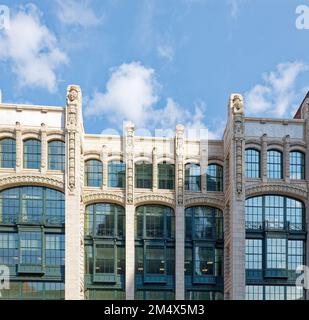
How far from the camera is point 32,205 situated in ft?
180

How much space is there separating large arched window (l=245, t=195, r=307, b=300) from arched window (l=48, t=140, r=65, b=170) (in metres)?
17.7

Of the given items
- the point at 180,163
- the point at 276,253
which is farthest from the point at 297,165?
the point at 180,163

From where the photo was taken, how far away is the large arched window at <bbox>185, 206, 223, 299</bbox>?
189ft

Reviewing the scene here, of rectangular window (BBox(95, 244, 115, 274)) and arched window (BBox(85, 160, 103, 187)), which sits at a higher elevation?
arched window (BBox(85, 160, 103, 187))

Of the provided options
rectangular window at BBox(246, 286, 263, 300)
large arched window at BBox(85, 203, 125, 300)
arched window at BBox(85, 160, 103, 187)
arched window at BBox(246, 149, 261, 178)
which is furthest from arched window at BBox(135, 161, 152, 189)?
rectangular window at BBox(246, 286, 263, 300)

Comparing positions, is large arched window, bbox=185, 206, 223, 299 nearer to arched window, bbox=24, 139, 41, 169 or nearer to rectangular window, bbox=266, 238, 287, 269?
rectangular window, bbox=266, 238, 287, 269

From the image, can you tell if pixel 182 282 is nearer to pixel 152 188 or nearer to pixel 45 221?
pixel 152 188

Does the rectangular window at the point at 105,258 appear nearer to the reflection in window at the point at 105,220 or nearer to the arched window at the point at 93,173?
the reflection in window at the point at 105,220

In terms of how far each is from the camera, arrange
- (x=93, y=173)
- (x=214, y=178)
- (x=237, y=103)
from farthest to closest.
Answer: (x=214, y=178) → (x=93, y=173) → (x=237, y=103)

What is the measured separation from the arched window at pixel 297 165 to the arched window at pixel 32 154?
23.8 m

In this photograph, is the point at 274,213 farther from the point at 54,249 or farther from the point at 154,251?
the point at 54,249

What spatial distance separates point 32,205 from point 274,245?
22.6m

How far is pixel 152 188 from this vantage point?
58.5 metres

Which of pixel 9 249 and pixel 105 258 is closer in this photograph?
pixel 9 249
